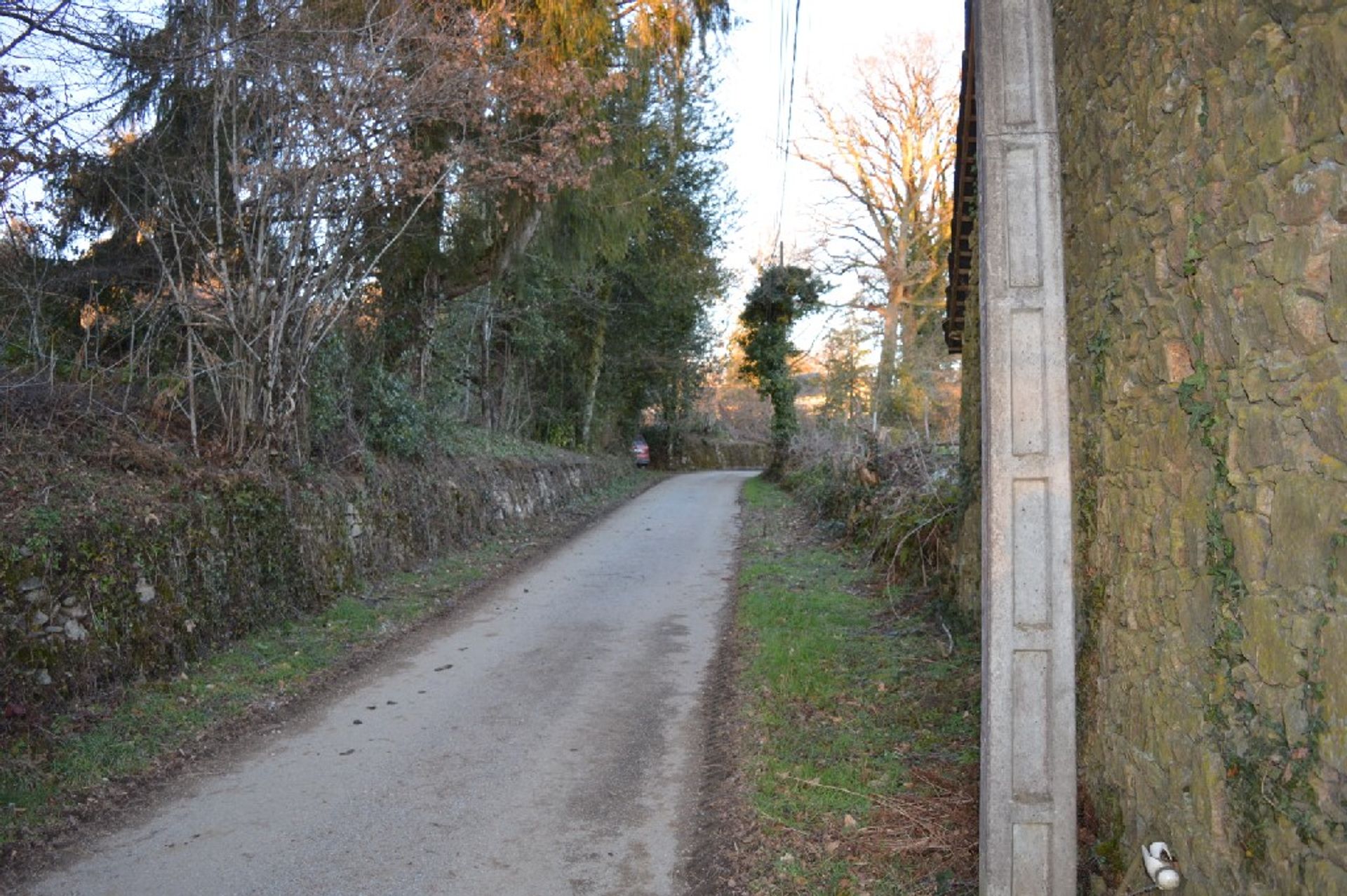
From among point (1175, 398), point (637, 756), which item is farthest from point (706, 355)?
point (1175, 398)

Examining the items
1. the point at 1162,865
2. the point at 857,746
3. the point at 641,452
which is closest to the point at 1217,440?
the point at 1162,865

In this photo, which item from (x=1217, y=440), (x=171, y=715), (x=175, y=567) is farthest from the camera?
(x=175, y=567)

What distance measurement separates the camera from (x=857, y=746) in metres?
6.33

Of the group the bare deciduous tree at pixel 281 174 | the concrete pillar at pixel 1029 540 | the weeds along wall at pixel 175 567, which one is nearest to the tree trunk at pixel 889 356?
the weeds along wall at pixel 175 567

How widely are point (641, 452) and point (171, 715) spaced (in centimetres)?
3541

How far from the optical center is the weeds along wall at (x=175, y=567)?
262 inches

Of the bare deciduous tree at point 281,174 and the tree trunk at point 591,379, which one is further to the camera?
the tree trunk at point 591,379

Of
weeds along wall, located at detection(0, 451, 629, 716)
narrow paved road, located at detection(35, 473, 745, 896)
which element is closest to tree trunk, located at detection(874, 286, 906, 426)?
weeds along wall, located at detection(0, 451, 629, 716)

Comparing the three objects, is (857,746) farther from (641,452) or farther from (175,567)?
(641,452)

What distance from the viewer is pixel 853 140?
103 ft

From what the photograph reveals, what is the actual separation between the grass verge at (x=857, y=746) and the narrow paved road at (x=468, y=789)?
482 mm

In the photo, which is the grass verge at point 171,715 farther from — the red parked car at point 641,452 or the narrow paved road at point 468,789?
the red parked car at point 641,452

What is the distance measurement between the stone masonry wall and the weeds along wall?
6.22 m

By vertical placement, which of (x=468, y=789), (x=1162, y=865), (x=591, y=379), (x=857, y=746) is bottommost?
(x=468, y=789)
